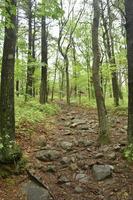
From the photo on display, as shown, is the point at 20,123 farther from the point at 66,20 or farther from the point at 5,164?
the point at 66,20

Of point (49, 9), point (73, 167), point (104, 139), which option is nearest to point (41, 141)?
point (104, 139)

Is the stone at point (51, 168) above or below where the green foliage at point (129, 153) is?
below

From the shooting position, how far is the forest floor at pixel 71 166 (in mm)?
6094

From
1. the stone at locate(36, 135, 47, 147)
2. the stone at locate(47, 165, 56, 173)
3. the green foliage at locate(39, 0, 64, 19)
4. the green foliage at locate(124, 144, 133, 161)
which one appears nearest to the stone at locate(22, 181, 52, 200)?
the stone at locate(47, 165, 56, 173)

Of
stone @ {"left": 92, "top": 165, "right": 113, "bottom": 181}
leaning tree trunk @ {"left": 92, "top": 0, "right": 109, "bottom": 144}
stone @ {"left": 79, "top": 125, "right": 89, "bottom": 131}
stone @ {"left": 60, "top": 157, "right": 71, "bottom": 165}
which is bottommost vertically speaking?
stone @ {"left": 92, "top": 165, "right": 113, "bottom": 181}

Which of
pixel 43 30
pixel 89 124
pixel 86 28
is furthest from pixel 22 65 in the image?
pixel 86 28

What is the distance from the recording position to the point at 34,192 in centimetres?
602

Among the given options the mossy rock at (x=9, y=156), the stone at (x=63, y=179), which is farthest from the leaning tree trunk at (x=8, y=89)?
the stone at (x=63, y=179)

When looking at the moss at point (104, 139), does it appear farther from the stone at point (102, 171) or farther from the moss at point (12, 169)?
the moss at point (12, 169)

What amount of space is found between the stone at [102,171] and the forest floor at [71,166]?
0.10 ft

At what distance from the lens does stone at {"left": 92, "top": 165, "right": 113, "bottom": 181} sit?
22.0 feet

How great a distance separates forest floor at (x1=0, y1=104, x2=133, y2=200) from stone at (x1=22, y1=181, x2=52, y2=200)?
0.16 ft

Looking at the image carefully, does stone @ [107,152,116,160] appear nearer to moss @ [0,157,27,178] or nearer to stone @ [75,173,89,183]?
stone @ [75,173,89,183]

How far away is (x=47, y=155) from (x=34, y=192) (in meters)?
1.94
